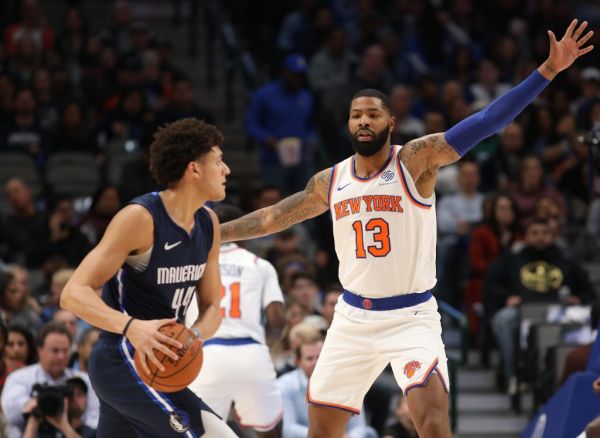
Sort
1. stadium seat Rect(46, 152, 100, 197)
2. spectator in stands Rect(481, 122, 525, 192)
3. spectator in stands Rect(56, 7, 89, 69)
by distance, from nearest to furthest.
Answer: stadium seat Rect(46, 152, 100, 197) < spectator in stands Rect(481, 122, 525, 192) < spectator in stands Rect(56, 7, 89, 69)

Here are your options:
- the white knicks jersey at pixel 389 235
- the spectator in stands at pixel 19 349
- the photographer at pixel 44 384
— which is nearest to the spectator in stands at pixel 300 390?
the photographer at pixel 44 384

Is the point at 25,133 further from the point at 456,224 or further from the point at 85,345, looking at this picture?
the point at 85,345

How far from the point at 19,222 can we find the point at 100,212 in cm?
87

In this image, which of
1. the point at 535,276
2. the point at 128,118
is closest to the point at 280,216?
the point at 535,276

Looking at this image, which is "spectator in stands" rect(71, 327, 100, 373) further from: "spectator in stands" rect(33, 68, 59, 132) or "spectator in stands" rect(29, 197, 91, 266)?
"spectator in stands" rect(33, 68, 59, 132)

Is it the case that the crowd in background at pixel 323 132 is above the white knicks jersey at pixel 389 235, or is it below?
above

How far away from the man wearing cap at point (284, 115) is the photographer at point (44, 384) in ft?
17.3

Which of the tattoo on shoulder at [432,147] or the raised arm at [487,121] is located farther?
the tattoo on shoulder at [432,147]

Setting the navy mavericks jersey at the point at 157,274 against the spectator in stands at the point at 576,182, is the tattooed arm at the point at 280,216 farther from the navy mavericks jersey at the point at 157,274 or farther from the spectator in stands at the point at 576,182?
the spectator in stands at the point at 576,182

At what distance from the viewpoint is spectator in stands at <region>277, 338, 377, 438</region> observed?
905 cm

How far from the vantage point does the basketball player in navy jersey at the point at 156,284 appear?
5.27 meters

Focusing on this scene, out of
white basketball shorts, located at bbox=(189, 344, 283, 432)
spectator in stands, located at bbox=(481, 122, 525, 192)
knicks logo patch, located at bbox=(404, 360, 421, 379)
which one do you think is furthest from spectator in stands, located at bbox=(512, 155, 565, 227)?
knicks logo patch, located at bbox=(404, 360, 421, 379)

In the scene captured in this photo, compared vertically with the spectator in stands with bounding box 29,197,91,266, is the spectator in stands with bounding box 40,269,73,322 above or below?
below

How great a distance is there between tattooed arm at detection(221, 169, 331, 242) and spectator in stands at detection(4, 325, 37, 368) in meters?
3.07
